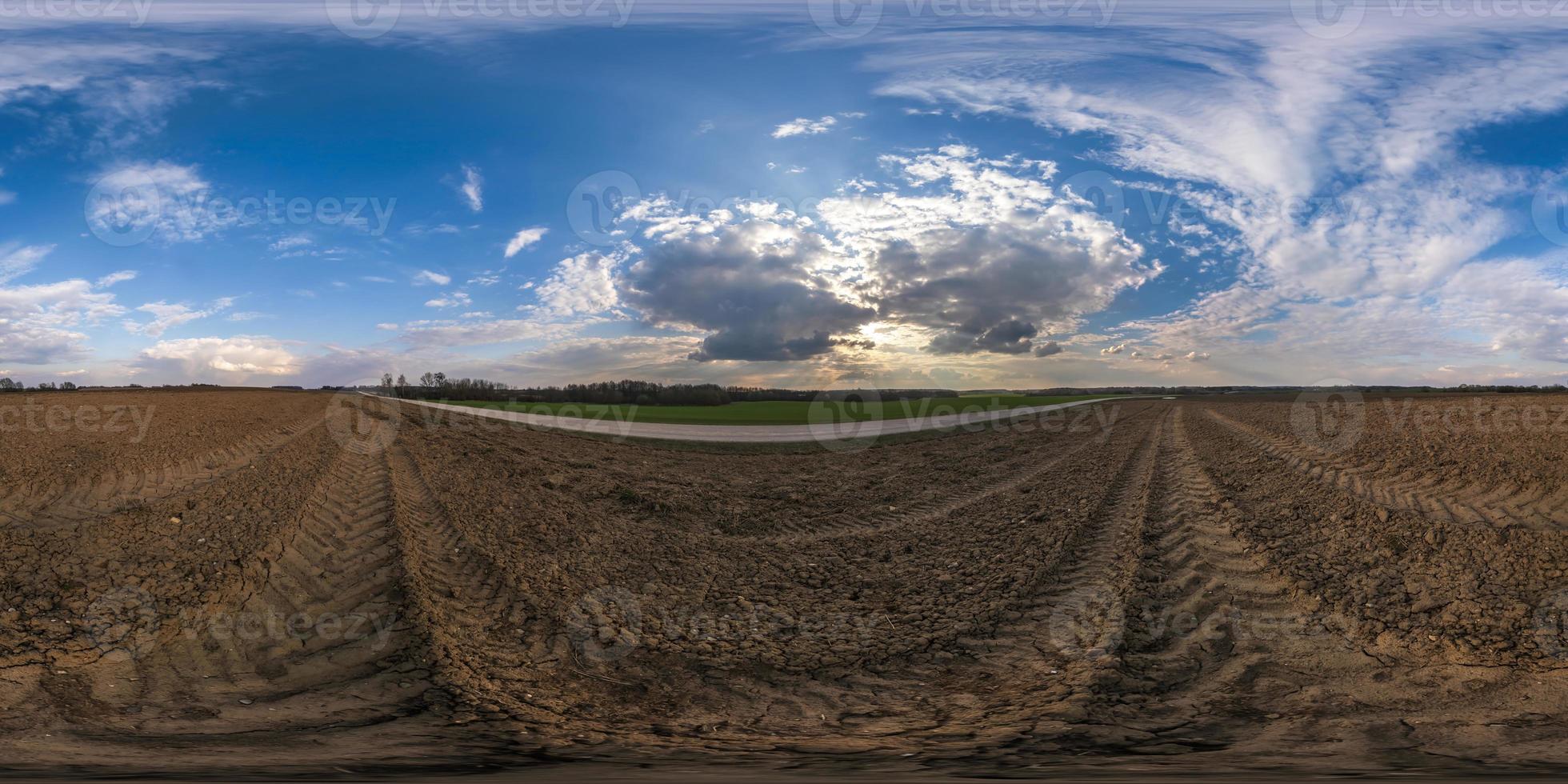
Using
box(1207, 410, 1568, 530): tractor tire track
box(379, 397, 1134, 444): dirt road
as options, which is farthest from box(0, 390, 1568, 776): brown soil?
box(379, 397, 1134, 444): dirt road

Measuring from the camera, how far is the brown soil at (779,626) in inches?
174

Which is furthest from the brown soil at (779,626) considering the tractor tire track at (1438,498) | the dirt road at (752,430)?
the dirt road at (752,430)

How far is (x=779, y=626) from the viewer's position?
6848mm

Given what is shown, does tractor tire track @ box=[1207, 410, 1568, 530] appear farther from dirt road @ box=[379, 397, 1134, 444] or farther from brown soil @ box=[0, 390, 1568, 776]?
dirt road @ box=[379, 397, 1134, 444]

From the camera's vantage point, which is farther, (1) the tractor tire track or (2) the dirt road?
(2) the dirt road

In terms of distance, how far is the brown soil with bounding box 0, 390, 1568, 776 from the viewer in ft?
14.5

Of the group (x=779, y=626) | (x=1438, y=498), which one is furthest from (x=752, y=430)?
(x=779, y=626)

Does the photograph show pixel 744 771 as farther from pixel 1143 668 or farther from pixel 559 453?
pixel 559 453

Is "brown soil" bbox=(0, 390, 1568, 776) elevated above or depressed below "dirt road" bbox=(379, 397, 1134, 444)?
below

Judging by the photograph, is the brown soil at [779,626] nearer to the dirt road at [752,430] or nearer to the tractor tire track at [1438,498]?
the tractor tire track at [1438,498]

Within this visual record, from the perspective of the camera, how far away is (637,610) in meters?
7.27

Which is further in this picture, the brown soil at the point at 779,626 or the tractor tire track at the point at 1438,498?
the tractor tire track at the point at 1438,498

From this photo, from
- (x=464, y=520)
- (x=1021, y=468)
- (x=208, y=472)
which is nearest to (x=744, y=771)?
(x=464, y=520)

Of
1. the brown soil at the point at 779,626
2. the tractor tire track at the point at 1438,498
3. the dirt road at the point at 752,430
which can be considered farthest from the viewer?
the dirt road at the point at 752,430
